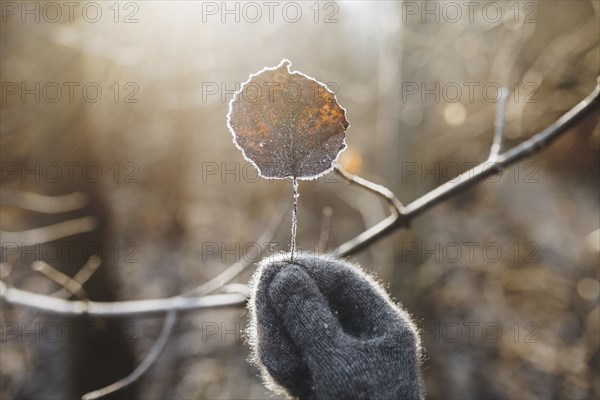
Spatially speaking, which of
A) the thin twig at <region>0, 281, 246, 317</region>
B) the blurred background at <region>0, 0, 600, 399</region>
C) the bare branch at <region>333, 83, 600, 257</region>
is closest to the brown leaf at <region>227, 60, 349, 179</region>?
the bare branch at <region>333, 83, 600, 257</region>

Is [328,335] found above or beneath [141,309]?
above

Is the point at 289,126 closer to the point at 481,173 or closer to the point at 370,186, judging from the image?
the point at 370,186

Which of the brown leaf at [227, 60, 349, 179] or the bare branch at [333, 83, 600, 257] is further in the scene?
the bare branch at [333, 83, 600, 257]

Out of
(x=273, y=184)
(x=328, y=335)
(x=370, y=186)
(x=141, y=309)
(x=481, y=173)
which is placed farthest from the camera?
(x=273, y=184)

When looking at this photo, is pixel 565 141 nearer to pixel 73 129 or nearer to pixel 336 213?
pixel 336 213

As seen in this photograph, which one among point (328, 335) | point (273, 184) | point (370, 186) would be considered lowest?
point (273, 184)

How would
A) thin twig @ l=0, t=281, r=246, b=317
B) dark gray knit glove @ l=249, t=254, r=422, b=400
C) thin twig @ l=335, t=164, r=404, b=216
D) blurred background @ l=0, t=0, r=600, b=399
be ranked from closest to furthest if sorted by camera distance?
dark gray knit glove @ l=249, t=254, r=422, b=400 → thin twig @ l=335, t=164, r=404, b=216 → thin twig @ l=0, t=281, r=246, b=317 → blurred background @ l=0, t=0, r=600, b=399

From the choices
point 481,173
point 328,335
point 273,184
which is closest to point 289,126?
point 328,335

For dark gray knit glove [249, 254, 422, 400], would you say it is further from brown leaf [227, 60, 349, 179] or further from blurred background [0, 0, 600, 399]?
blurred background [0, 0, 600, 399]
